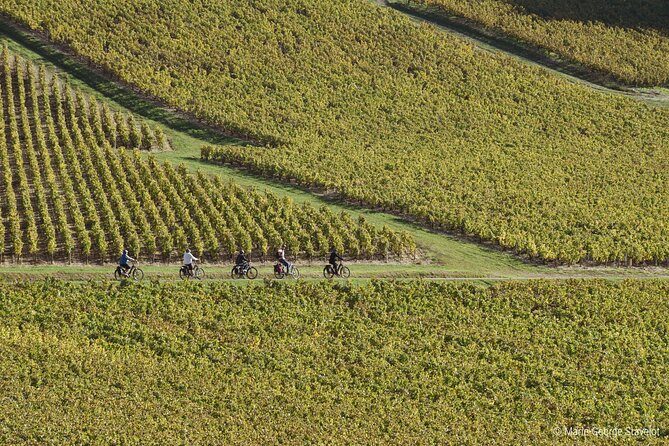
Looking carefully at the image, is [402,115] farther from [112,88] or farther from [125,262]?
[125,262]

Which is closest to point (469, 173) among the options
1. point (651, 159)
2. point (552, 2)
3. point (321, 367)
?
point (651, 159)

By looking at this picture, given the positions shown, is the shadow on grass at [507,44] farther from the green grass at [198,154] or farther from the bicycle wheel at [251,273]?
the bicycle wheel at [251,273]

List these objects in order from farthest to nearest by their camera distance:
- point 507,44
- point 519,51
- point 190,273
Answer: point 507,44 < point 519,51 < point 190,273

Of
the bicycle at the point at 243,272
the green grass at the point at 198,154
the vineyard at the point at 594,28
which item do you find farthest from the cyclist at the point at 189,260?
the vineyard at the point at 594,28

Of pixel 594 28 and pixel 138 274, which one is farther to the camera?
pixel 594 28

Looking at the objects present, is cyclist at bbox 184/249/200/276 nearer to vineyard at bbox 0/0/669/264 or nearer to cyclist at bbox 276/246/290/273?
cyclist at bbox 276/246/290/273

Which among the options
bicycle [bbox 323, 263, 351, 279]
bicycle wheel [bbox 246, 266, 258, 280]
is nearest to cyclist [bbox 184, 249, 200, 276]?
bicycle wheel [bbox 246, 266, 258, 280]

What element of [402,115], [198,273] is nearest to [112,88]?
[402,115]
